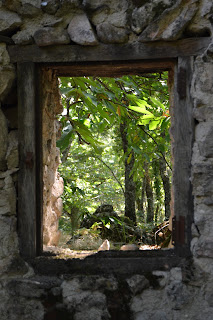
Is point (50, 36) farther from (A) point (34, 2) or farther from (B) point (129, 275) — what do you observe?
(B) point (129, 275)

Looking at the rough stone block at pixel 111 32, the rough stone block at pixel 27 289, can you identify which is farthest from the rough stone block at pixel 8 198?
the rough stone block at pixel 111 32

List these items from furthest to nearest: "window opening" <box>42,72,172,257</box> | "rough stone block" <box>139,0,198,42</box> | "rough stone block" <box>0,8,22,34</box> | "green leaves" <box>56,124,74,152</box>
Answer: "window opening" <box>42,72,172,257</box> < "green leaves" <box>56,124,74,152</box> < "rough stone block" <box>0,8,22,34</box> < "rough stone block" <box>139,0,198,42</box>

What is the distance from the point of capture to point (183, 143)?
2.21 metres

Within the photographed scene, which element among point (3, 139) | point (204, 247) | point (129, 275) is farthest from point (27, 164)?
point (204, 247)

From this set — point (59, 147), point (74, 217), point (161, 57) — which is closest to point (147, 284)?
point (161, 57)

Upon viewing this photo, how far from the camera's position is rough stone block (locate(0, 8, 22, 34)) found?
221 cm

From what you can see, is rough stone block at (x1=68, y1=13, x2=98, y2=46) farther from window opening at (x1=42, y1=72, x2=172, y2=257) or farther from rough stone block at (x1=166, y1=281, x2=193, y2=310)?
rough stone block at (x1=166, y1=281, x2=193, y2=310)

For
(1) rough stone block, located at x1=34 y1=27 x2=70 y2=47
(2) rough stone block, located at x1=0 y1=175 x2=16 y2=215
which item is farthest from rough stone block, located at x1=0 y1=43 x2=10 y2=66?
(2) rough stone block, located at x1=0 y1=175 x2=16 y2=215

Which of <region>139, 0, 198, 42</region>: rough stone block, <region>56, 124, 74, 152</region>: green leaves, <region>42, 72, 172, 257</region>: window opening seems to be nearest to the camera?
<region>139, 0, 198, 42</region>: rough stone block

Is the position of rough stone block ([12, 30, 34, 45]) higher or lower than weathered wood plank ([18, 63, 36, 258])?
higher

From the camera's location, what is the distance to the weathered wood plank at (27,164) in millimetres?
2250

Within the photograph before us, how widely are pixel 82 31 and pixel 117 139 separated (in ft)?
20.5

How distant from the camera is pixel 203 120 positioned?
215 centimetres

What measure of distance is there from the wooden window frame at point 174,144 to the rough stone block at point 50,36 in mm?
51
